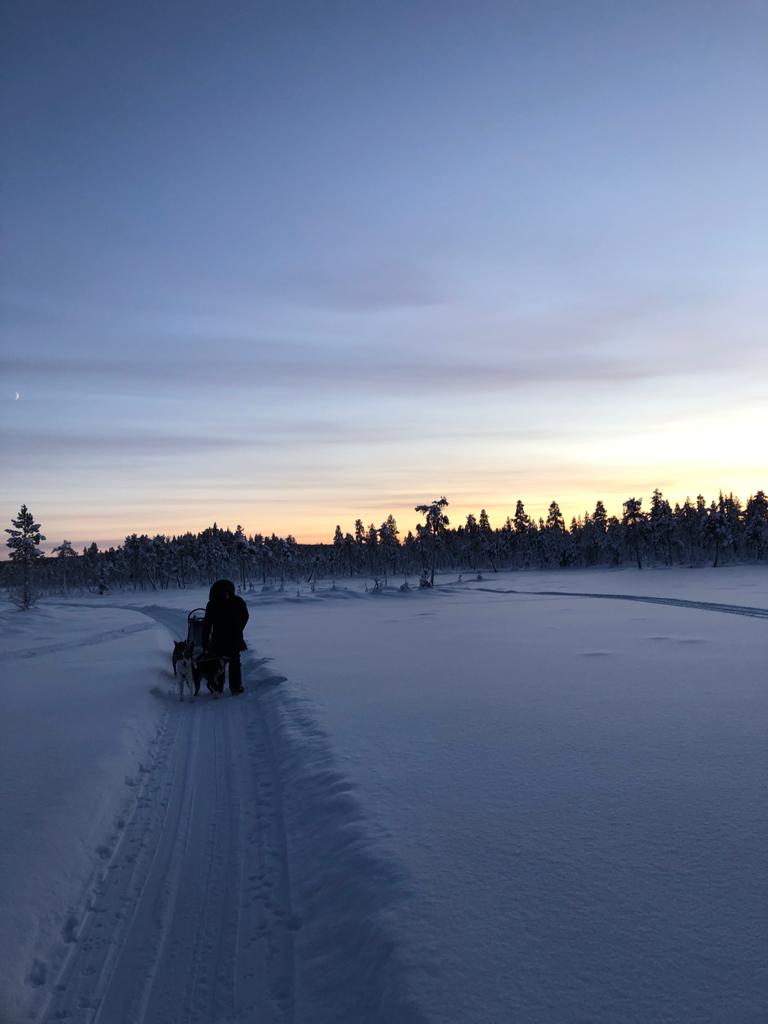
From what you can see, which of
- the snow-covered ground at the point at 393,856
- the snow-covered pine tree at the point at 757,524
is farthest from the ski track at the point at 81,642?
the snow-covered pine tree at the point at 757,524

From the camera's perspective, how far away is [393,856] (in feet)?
14.3

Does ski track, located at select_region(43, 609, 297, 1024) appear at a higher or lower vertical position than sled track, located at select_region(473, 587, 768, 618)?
higher

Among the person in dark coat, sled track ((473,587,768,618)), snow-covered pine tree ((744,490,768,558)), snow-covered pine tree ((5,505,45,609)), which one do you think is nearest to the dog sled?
the person in dark coat

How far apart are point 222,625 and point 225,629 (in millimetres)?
95

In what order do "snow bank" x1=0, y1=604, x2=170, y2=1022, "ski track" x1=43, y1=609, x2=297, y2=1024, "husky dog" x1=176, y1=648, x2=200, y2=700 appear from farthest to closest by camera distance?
"husky dog" x1=176, y1=648, x2=200, y2=700, "snow bank" x1=0, y1=604, x2=170, y2=1022, "ski track" x1=43, y1=609, x2=297, y2=1024

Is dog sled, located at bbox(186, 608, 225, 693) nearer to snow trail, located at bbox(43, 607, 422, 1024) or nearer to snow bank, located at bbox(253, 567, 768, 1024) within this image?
snow bank, located at bbox(253, 567, 768, 1024)

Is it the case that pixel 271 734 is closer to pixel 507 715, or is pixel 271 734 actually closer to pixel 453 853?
pixel 507 715

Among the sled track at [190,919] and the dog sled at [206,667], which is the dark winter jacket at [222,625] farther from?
the sled track at [190,919]

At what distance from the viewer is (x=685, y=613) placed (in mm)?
24328

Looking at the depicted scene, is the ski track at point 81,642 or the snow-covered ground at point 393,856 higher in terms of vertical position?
the snow-covered ground at point 393,856

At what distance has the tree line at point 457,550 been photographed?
100575 millimetres

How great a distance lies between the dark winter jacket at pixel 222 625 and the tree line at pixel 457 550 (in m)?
61.8

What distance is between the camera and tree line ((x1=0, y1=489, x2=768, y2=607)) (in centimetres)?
10057

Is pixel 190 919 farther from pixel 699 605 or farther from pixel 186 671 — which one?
pixel 699 605
